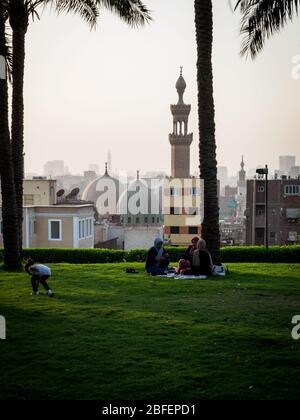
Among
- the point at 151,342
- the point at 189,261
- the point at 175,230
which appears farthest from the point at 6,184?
the point at 175,230

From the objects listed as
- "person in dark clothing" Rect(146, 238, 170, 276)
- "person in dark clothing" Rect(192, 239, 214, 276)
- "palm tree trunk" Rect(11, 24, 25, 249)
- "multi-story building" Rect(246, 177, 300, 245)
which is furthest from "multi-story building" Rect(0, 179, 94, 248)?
"multi-story building" Rect(246, 177, 300, 245)

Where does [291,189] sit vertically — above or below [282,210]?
above

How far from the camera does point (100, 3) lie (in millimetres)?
19625

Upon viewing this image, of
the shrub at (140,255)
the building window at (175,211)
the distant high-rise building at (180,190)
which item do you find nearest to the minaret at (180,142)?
the distant high-rise building at (180,190)

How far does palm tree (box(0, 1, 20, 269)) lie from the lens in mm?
17672

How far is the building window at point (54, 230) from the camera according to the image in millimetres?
41312

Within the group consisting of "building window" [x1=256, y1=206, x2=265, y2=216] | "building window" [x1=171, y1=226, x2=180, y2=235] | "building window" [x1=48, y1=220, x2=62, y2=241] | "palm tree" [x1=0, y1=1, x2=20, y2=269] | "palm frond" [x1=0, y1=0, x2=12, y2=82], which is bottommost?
"building window" [x1=171, y1=226, x2=180, y2=235]

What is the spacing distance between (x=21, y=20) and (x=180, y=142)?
75.0m


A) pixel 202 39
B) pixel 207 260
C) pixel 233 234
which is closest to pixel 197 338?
pixel 207 260

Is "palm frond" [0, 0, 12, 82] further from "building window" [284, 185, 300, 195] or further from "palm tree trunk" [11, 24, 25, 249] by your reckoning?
"building window" [284, 185, 300, 195]

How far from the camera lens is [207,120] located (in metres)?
16.8

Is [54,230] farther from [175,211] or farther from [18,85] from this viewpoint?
[175,211]

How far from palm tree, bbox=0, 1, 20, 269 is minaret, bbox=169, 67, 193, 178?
75537 millimetres
